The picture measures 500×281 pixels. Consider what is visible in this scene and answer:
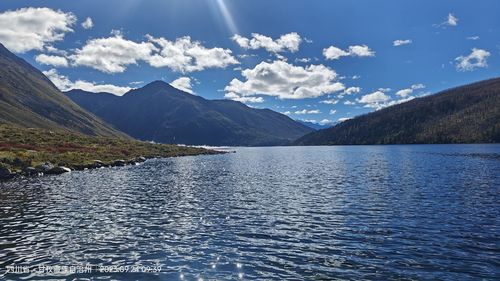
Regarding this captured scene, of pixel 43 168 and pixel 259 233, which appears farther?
pixel 43 168

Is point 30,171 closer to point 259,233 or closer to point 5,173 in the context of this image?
point 5,173

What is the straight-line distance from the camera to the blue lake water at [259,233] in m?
21.5

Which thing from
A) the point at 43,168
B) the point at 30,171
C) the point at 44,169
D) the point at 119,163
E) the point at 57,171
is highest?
the point at 43,168

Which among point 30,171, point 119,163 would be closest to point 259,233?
point 30,171

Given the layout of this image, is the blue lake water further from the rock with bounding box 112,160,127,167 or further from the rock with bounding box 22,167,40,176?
the rock with bounding box 112,160,127,167

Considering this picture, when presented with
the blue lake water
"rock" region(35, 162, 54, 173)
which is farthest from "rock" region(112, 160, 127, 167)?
the blue lake water

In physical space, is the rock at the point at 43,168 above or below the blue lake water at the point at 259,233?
above

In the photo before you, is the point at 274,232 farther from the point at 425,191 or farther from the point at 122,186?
the point at 122,186

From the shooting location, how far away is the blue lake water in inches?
848

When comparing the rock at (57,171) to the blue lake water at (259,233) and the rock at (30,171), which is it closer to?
the rock at (30,171)

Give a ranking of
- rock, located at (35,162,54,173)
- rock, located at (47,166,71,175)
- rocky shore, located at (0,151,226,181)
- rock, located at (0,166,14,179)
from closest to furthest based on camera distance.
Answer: rock, located at (0,166,14,179), rocky shore, located at (0,151,226,181), rock, located at (35,162,54,173), rock, located at (47,166,71,175)

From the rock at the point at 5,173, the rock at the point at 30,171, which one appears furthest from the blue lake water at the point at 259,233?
the rock at the point at 30,171

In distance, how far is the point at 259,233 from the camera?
98.7 ft

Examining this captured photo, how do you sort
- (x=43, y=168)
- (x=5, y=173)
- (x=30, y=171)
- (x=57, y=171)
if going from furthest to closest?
1. (x=57, y=171)
2. (x=43, y=168)
3. (x=30, y=171)
4. (x=5, y=173)
